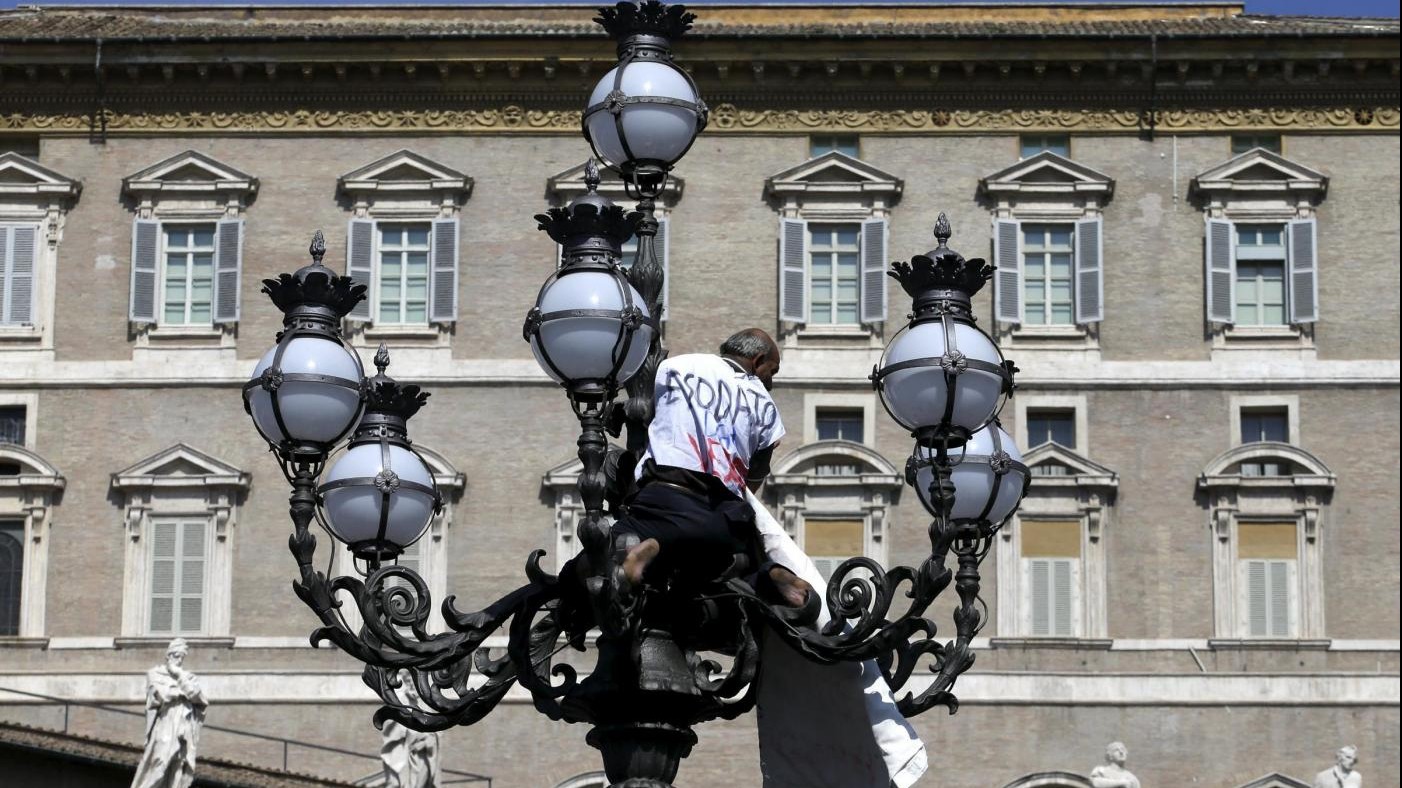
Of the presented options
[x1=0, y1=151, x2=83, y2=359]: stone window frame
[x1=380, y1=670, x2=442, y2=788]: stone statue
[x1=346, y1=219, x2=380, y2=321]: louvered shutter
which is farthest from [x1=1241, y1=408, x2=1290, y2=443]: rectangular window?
[x1=0, y1=151, x2=83, y2=359]: stone window frame

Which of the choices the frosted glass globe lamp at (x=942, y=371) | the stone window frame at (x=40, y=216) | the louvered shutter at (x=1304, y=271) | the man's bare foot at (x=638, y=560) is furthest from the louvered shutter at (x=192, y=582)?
the man's bare foot at (x=638, y=560)

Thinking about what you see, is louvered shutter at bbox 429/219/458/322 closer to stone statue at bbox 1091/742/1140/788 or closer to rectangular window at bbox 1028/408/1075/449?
rectangular window at bbox 1028/408/1075/449

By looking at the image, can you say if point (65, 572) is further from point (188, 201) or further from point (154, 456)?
point (188, 201)

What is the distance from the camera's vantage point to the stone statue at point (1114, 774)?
120 ft

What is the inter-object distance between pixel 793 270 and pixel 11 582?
10163 millimetres

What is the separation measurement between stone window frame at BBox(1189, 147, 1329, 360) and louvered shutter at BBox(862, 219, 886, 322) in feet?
13.0

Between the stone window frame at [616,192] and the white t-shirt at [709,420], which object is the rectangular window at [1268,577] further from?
the white t-shirt at [709,420]

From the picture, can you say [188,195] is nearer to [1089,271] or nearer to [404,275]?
[404,275]

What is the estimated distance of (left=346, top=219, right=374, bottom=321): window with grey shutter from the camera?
40.2 metres

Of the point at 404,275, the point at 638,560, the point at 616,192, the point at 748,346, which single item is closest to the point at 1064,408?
the point at 616,192

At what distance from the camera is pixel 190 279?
40406 mm

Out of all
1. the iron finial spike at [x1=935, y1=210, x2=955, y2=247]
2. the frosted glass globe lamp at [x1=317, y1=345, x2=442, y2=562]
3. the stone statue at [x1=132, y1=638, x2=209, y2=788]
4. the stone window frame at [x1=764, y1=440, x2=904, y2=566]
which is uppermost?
the stone window frame at [x1=764, y1=440, x2=904, y2=566]

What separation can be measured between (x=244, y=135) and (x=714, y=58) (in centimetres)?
596

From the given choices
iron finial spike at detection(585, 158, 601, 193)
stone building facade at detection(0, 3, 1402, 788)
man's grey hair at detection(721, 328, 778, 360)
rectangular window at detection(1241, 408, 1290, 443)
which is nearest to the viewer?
man's grey hair at detection(721, 328, 778, 360)
